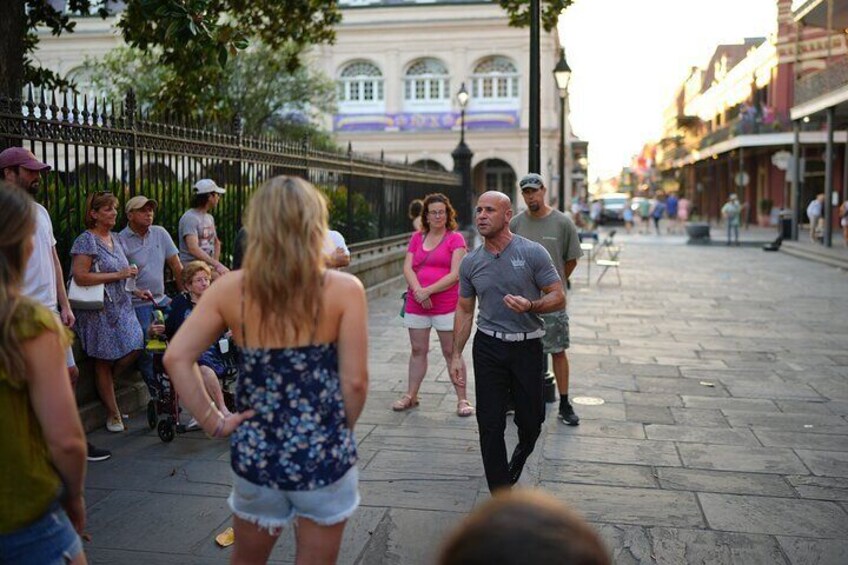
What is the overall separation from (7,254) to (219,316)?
2.04ft

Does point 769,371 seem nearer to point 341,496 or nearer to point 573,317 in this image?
point 573,317

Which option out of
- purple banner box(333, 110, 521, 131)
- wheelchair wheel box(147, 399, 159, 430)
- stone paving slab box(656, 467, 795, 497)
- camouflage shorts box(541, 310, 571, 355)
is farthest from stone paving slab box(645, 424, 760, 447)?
purple banner box(333, 110, 521, 131)

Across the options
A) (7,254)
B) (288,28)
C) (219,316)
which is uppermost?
(288,28)

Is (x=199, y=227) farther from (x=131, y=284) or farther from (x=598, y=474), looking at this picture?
(x=598, y=474)

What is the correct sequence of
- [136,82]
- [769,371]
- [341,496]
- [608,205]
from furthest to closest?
[608,205] < [136,82] < [769,371] < [341,496]

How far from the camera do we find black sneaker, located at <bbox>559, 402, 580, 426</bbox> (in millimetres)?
6656

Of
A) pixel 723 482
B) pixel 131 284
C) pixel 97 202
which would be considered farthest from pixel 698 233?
pixel 97 202

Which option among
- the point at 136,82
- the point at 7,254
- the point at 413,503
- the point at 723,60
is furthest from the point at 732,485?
the point at 723,60

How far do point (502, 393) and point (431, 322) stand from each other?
2.32 meters

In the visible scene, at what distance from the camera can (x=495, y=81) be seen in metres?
47.7

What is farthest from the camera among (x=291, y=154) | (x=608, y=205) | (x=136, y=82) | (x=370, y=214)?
(x=608, y=205)

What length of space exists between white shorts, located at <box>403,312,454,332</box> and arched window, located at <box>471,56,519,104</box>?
4192 cm

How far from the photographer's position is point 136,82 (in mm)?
28656

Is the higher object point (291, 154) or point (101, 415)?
point (291, 154)
